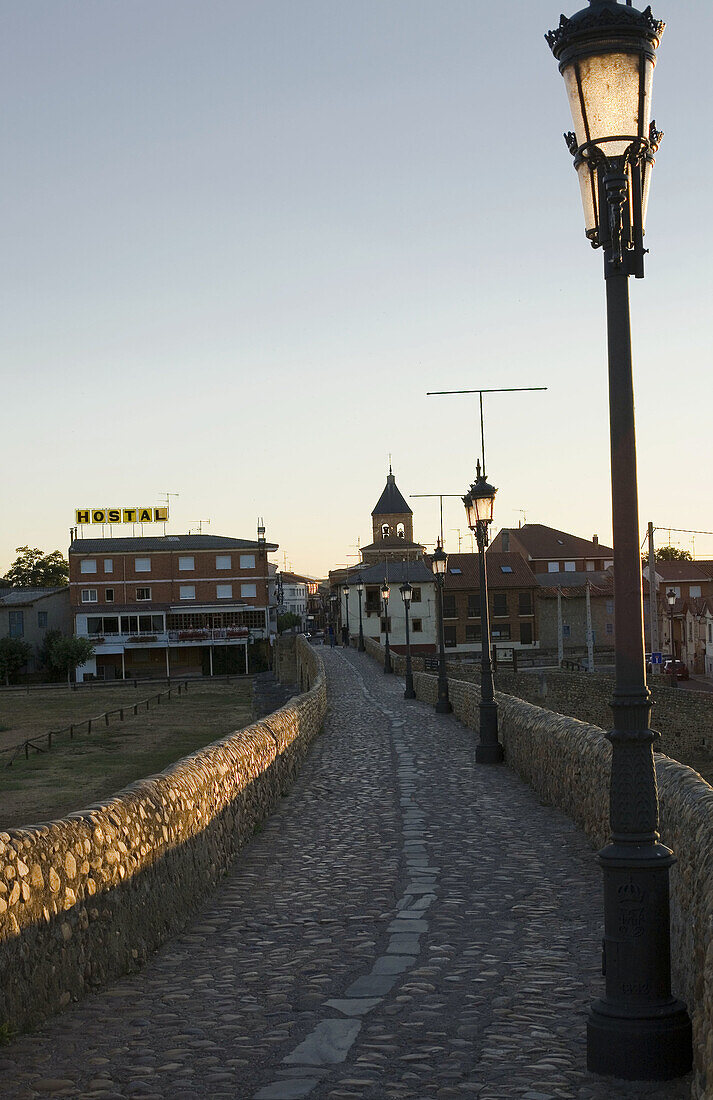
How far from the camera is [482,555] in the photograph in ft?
60.5

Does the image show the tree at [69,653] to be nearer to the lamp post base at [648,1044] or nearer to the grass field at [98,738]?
the grass field at [98,738]

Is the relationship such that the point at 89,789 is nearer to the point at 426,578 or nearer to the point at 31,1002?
the point at 31,1002

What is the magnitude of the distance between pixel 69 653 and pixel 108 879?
65595 mm

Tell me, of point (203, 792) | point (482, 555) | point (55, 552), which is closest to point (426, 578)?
point (55, 552)

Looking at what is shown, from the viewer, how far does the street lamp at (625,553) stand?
15.3 feet

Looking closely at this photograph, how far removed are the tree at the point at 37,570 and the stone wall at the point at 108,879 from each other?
4406 inches

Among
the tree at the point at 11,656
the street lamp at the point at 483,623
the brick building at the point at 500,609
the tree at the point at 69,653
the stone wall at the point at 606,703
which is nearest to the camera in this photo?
the street lamp at the point at 483,623

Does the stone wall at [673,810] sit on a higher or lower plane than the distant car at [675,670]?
higher

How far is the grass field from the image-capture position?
26.3m

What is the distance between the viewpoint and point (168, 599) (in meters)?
78.4

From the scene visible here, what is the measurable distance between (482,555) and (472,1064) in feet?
45.2

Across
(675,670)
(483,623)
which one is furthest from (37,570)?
(483,623)

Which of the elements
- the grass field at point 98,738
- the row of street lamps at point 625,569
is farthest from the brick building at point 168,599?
the row of street lamps at point 625,569

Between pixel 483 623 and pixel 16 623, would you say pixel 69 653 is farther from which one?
pixel 483 623
